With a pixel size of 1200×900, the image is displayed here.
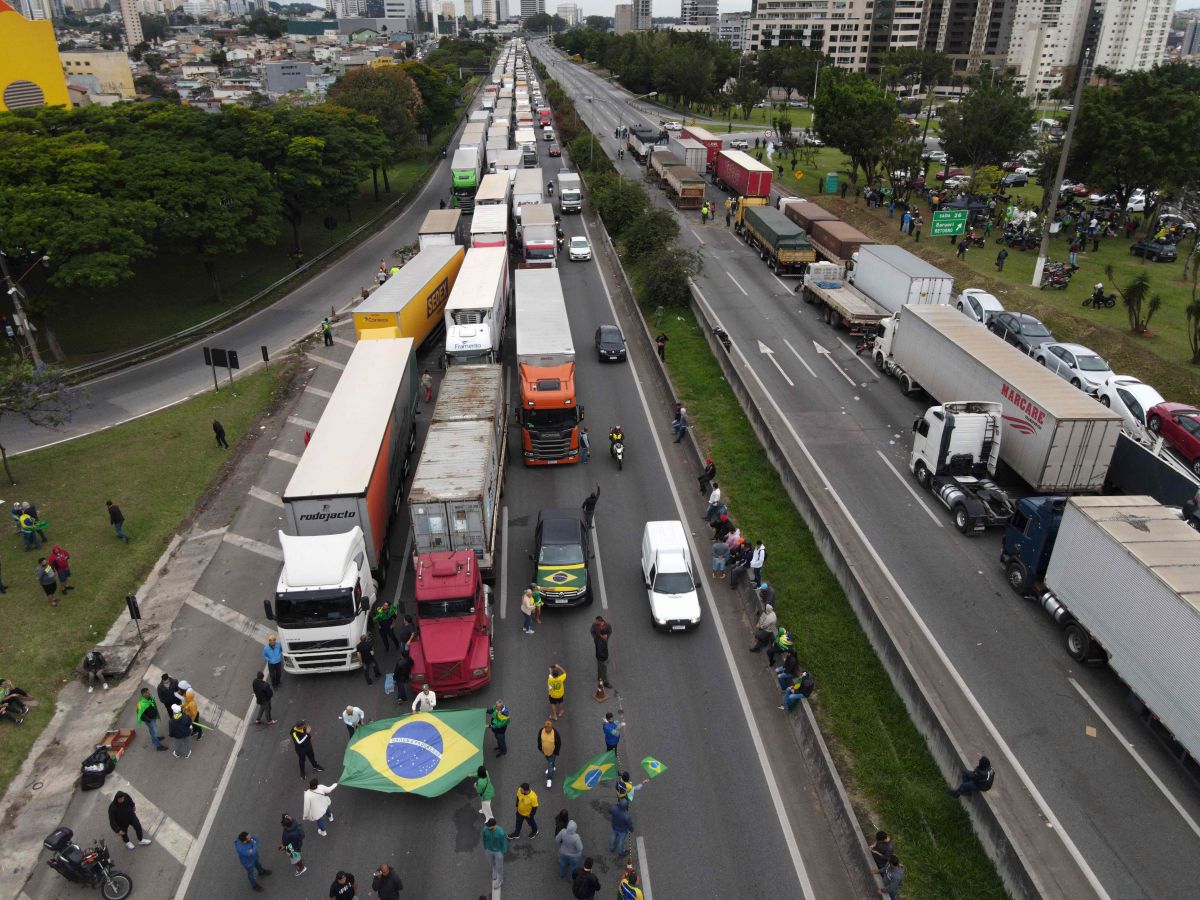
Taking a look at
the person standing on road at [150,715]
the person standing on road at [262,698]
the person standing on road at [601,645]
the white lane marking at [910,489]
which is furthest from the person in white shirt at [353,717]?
the white lane marking at [910,489]

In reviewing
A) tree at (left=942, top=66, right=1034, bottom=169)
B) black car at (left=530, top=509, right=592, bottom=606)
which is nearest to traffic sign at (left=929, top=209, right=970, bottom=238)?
tree at (left=942, top=66, right=1034, bottom=169)

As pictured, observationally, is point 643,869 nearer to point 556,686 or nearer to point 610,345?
point 556,686

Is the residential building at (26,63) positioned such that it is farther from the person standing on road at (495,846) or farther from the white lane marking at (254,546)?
the person standing on road at (495,846)

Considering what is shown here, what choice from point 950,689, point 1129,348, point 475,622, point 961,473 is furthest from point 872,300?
point 475,622

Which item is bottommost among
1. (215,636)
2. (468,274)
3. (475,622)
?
(215,636)

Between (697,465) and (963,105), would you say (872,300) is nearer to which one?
(697,465)

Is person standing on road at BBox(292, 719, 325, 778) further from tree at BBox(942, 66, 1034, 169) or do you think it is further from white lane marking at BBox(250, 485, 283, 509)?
tree at BBox(942, 66, 1034, 169)
